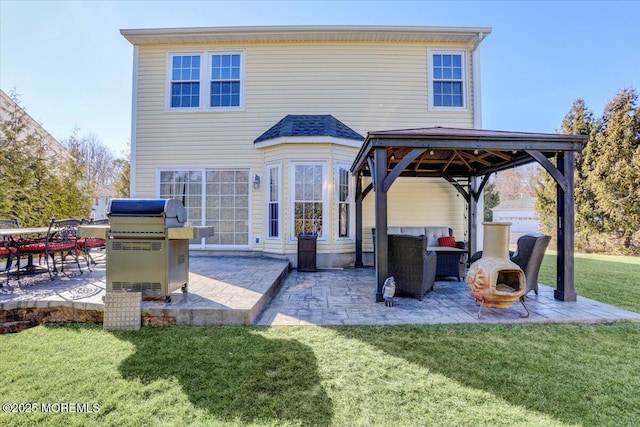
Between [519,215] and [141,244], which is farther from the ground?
[519,215]

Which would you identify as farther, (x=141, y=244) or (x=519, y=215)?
(x=519, y=215)

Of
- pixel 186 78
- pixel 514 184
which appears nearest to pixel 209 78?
pixel 186 78

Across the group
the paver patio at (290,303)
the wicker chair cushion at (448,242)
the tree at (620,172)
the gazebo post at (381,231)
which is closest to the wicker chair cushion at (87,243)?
the paver patio at (290,303)

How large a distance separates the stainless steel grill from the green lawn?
1.86 feet

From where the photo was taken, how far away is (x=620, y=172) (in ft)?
36.5

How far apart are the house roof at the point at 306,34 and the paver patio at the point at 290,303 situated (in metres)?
6.40

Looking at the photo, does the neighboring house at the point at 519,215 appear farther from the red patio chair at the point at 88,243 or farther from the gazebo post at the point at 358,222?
the red patio chair at the point at 88,243

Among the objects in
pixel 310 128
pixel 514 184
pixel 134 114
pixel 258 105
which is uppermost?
pixel 514 184

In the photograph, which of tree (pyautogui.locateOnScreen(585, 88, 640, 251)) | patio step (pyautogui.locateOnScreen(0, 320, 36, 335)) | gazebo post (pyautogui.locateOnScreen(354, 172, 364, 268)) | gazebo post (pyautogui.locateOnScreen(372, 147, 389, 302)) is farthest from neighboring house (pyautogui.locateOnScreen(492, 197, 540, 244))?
patio step (pyautogui.locateOnScreen(0, 320, 36, 335))

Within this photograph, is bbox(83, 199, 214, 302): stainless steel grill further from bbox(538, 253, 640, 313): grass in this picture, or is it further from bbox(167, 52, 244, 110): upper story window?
bbox(538, 253, 640, 313): grass

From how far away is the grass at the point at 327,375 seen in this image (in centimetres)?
189

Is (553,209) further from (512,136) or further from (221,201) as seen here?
(221,201)

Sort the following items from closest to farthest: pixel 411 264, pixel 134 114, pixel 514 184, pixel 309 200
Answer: pixel 411 264 < pixel 309 200 < pixel 134 114 < pixel 514 184

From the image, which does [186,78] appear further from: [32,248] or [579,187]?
[579,187]
